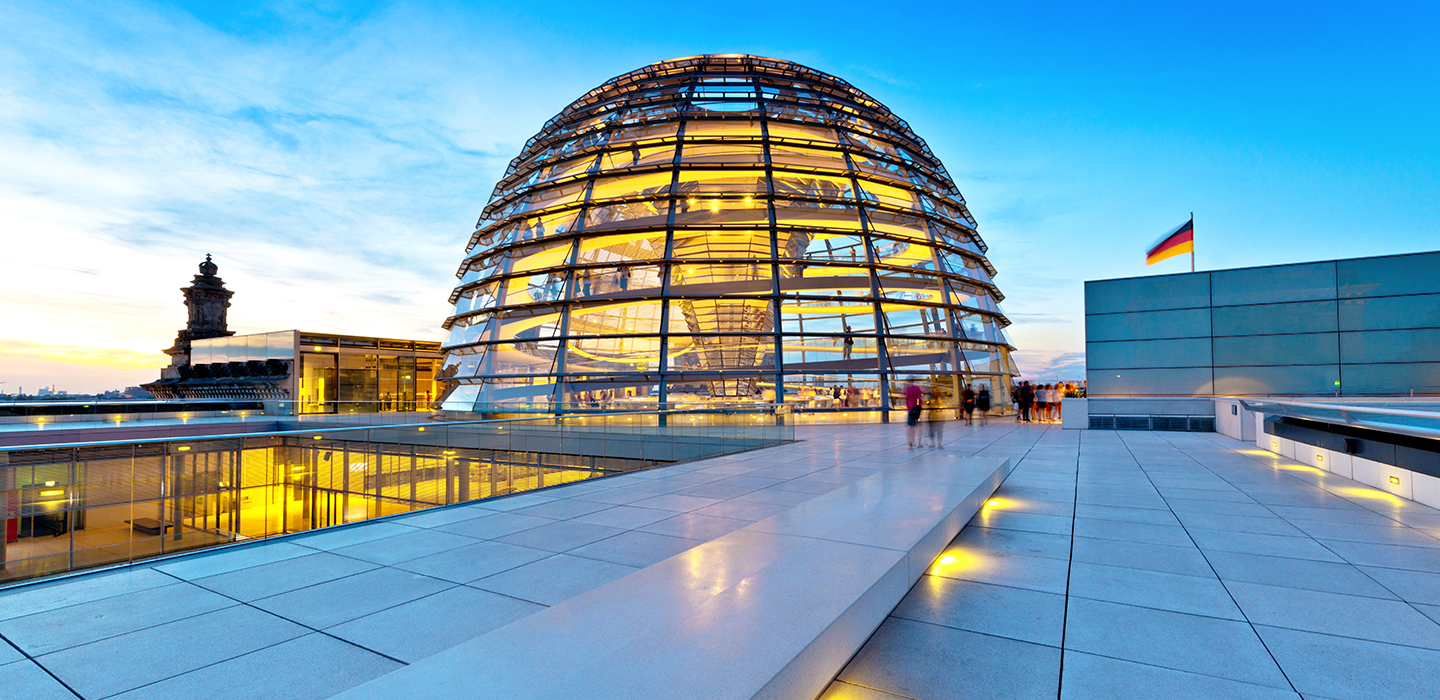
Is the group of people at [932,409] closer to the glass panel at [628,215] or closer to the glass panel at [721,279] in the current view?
the glass panel at [721,279]

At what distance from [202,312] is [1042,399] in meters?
86.0

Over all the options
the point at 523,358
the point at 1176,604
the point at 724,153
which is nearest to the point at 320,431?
the point at 1176,604

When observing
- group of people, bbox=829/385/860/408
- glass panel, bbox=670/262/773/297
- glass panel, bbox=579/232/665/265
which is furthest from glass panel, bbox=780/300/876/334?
glass panel, bbox=579/232/665/265

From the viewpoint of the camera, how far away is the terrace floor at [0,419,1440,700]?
3562 millimetres

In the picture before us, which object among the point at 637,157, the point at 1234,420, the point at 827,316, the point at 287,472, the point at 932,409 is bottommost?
the point at 287,472

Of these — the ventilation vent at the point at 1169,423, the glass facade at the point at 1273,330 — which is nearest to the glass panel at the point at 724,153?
the glass facade at the point at 1273,330

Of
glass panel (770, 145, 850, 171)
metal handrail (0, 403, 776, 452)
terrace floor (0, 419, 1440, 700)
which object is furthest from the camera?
glass panel (770, 145, 850, 171)

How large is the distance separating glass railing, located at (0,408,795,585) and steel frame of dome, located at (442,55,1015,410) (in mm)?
5850

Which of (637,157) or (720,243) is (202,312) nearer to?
Result: (637,157)

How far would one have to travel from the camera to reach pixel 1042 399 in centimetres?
2934

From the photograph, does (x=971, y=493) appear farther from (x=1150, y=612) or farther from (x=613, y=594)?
(x=613, y=594)

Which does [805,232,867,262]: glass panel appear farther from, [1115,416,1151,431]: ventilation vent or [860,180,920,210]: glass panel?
[1115,416,1151,431]: ventilation vent

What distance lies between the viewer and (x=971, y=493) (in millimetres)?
7309

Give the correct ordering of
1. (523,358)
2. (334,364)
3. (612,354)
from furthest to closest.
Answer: (334,364), (523,358), (612,354)
